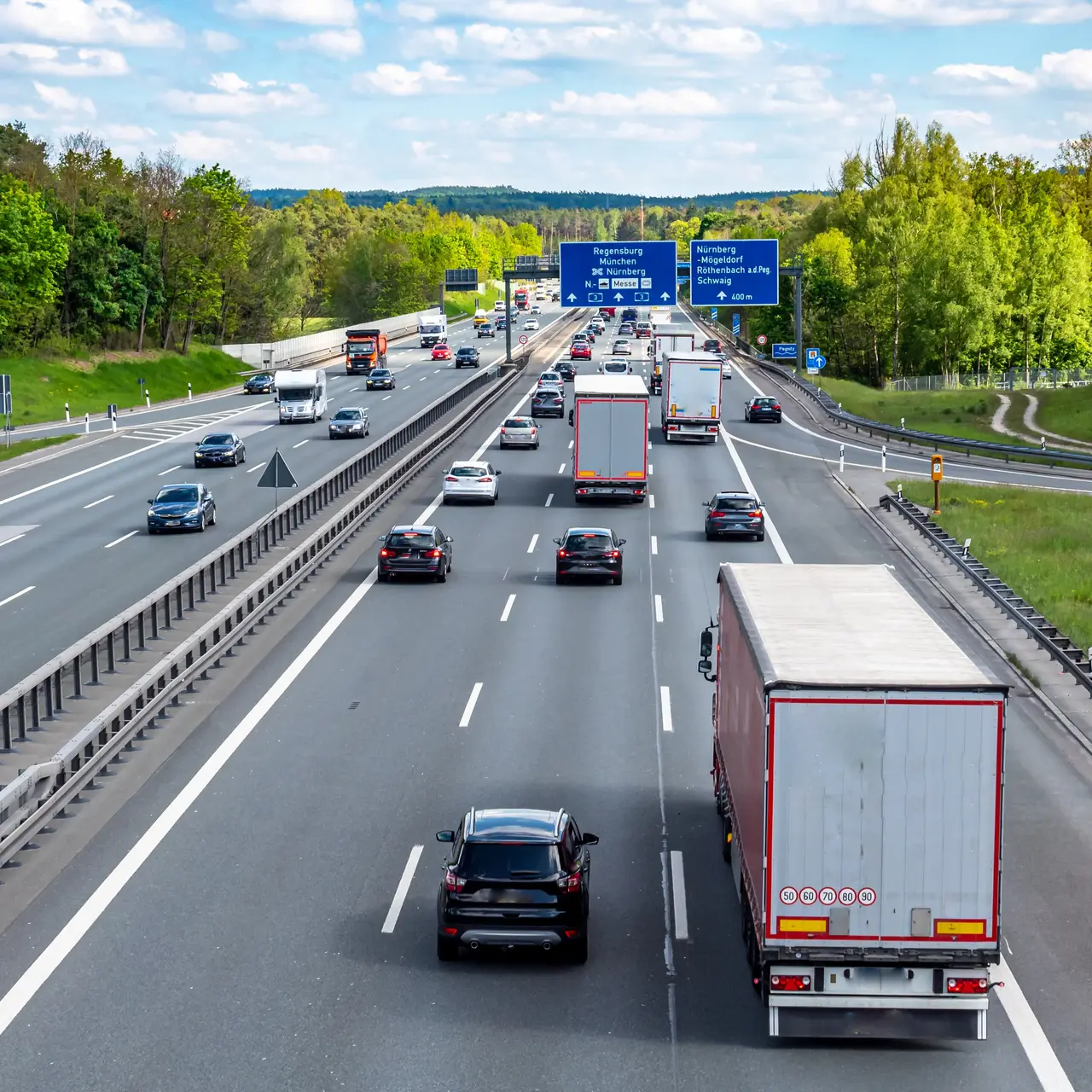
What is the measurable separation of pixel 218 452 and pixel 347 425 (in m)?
10.6

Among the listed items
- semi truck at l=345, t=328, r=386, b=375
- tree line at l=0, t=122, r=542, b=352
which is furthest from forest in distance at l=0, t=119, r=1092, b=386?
semi truck at l=345, t=328, r=386, b=375

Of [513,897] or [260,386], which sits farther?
[260,386]

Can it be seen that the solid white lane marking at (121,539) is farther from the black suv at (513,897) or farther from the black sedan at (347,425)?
the black suv at (513,897)

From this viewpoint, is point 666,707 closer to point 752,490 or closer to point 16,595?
point 16,595

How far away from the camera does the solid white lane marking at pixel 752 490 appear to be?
42.9 m

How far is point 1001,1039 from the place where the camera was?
47.7 ft

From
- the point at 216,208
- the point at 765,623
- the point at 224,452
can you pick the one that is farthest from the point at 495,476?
the point at 216,208

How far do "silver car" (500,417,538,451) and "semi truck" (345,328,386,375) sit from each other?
45840mm

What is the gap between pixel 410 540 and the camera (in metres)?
39.0

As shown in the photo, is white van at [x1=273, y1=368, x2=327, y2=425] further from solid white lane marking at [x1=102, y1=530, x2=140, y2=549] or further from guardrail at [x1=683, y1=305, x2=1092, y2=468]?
solid white lane marking at [x1=102, y1=530, x2=140, y2=549]

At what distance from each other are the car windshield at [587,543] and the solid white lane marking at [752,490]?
4.42 meters

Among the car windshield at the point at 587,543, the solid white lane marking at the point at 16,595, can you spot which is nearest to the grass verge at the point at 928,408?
the car windshield at the point at 587,543

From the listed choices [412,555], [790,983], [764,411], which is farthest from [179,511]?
[764,411]

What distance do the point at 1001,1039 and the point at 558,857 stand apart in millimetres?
4505
